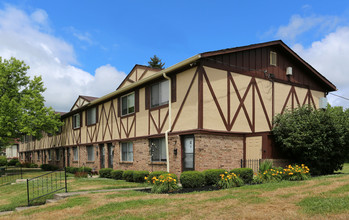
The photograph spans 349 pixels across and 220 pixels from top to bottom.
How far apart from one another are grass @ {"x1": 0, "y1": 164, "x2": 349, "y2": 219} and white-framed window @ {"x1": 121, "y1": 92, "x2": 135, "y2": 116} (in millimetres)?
9542

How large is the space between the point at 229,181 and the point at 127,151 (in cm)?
1015

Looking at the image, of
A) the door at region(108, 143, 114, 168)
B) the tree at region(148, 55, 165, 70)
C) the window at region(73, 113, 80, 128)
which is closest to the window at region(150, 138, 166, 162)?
the door at region(108, 143, 114, 168)

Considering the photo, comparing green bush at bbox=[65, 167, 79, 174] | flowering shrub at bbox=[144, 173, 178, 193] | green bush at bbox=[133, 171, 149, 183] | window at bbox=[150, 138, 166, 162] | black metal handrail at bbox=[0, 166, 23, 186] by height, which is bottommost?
black metal handrail at bbox=[0, 166, 23, 186]

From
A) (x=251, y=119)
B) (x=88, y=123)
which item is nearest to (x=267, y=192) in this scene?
(x=251, y=119)

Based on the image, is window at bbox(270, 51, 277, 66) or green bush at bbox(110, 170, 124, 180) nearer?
window at bbox(270, 51, 277, 66)

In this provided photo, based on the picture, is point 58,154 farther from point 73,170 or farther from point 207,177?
point 207,177

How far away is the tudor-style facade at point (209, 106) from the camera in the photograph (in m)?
14.8

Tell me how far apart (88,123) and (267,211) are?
71.3 ft

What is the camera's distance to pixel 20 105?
87.4ft

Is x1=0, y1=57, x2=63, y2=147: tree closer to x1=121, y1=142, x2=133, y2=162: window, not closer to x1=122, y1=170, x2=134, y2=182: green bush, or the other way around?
x1=121, y1=142, x2=133, y2=162: window

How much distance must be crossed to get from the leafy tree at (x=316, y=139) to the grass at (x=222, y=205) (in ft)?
14.2

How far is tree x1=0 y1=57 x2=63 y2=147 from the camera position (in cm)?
2594

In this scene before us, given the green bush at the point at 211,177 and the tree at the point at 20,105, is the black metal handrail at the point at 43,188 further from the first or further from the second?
the tree at the point at 20,105

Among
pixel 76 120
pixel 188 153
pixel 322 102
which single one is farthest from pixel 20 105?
pixel 322 102
